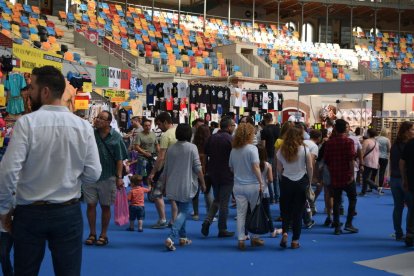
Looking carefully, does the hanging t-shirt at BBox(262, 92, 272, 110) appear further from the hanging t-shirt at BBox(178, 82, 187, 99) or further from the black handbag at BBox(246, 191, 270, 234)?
the black handbag at BBox(246, 191, 270, 234)

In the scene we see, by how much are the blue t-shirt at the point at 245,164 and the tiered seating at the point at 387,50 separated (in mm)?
31151

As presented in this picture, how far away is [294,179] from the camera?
292 inches

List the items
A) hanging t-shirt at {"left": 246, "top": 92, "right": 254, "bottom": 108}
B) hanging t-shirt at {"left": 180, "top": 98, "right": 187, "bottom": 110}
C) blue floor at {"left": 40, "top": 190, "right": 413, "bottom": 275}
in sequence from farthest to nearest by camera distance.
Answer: hanging t-shirt at {"left": 246, "top": 92, "right": 254, "bottom": 108} → hanging t-shirt at {"left": 180, "top": 98, "right": 187, "bottom": 110} → blue floor at {"left": 40, "top": 190, "right": 413, "bottom": 275}

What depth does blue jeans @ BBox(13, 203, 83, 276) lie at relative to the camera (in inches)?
134

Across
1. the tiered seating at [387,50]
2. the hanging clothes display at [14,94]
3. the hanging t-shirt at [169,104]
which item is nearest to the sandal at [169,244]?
the hanging clothes display at [14,94]

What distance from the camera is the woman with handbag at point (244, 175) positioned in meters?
7.35

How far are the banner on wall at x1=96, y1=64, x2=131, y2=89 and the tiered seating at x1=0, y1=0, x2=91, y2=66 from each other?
28.6ft

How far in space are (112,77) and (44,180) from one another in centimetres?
1023

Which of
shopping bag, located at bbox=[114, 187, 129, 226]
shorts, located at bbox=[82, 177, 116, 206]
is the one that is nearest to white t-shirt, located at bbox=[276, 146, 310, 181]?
shorts, located at bbox=[82, 177, 116, 206]

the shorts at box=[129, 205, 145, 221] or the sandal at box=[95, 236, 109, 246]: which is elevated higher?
the shorts at box=[129, 205, 145, 221]

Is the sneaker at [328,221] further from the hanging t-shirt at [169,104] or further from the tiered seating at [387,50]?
the tiered seating at [387,50]

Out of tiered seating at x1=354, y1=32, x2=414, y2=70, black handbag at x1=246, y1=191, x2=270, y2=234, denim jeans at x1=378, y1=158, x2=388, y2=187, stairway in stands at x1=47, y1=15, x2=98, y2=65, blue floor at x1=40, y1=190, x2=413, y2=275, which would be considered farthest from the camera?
tiered seating at x1=354, y1=32, x2=414, y2=70

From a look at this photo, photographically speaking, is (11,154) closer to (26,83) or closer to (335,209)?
Result: (335,209)

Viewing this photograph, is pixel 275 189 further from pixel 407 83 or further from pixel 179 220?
pixel 407 83
